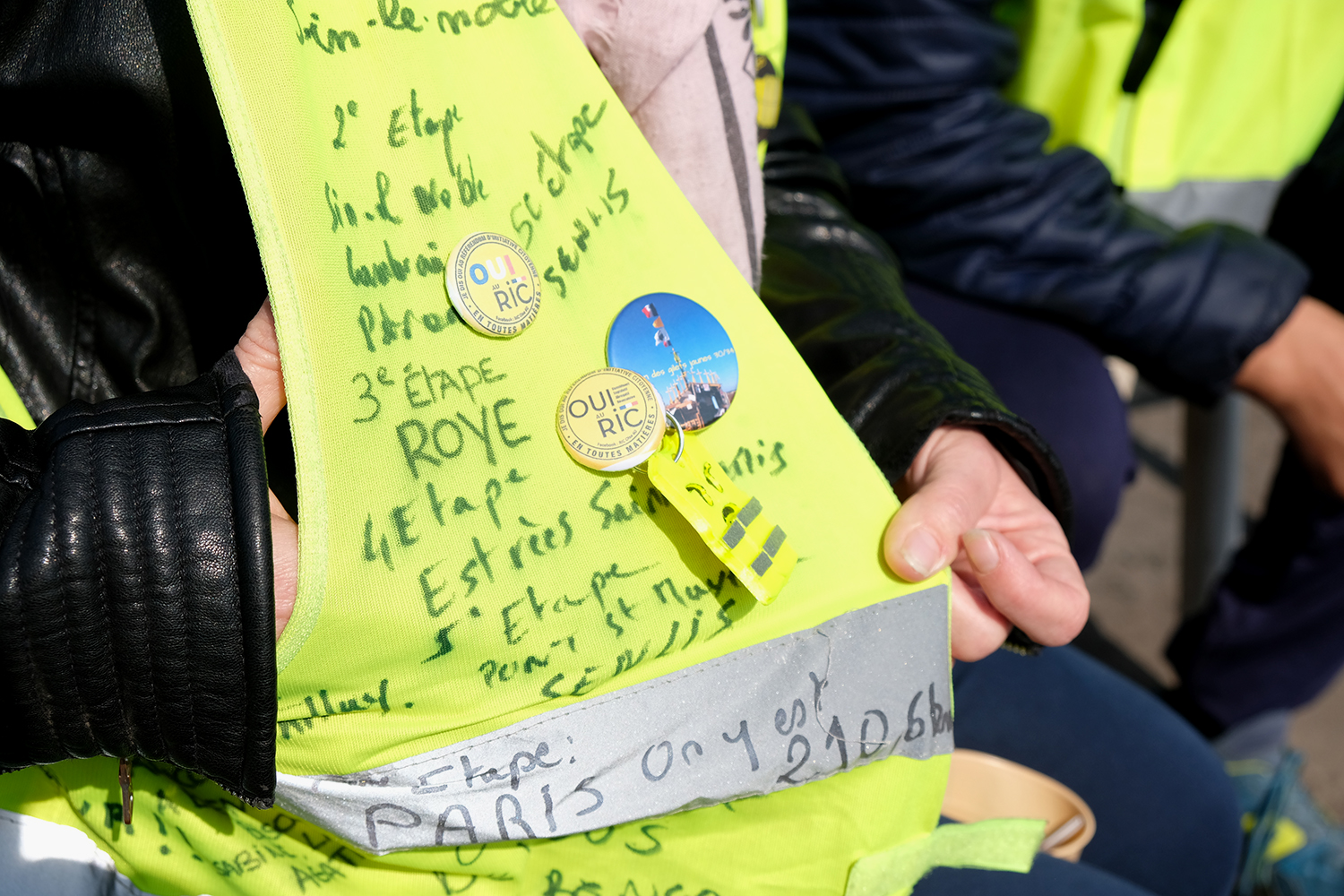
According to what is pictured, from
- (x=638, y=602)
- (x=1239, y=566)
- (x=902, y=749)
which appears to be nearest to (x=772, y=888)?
(x=902, y=749)

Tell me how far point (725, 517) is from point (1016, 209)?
82 centimetres

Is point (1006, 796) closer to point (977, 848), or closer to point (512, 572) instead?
point (977, 848)

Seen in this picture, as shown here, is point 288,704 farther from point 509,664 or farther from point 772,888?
point 772,888

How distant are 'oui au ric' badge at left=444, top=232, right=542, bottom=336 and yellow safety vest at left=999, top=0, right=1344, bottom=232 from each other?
3.18 feet

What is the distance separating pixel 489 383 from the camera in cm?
54

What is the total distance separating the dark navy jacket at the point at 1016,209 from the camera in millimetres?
1158

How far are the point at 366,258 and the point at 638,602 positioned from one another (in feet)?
0.81

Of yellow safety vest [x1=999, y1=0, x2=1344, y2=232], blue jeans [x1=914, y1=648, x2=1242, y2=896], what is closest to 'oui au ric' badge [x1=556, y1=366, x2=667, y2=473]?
blue jeans [x1=914, y1=648, x2=1242, y2=896]

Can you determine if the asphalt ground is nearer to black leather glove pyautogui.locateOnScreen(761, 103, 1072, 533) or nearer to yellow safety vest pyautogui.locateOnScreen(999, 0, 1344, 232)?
yellow safety vest pyautogui.locateOnScreen(999, 0, 1344, 232)

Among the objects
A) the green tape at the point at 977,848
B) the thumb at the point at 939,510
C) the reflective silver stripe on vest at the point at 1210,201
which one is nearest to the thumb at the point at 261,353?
the thumb at the point at 939,510

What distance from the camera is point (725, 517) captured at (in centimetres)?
56

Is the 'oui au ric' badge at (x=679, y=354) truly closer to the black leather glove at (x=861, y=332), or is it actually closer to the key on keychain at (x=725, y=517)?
the key on keychain at (x=725, y=517)

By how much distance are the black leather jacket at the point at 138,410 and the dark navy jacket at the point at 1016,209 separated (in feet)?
1.52

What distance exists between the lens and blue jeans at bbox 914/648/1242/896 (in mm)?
1030
